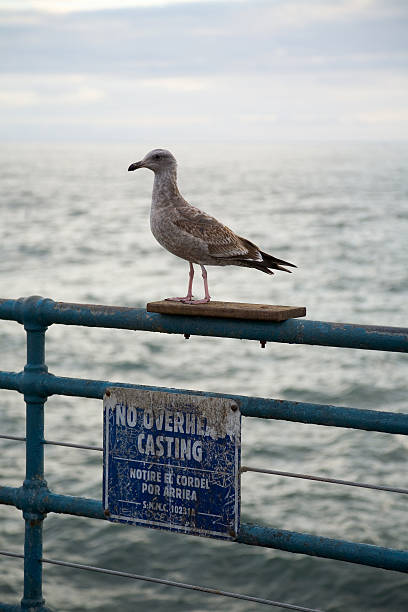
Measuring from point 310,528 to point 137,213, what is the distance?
2761 inches

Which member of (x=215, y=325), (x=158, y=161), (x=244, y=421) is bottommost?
(x=244, y=421)

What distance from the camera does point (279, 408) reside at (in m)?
3.12

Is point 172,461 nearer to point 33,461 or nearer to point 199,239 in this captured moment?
point 33,461

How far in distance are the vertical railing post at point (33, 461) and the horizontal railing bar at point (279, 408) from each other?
0.04 metres

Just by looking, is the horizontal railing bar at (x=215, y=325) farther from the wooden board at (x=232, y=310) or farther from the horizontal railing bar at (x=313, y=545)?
the horizontal railing bar at (x=313, y=545)

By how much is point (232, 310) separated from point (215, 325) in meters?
0.11

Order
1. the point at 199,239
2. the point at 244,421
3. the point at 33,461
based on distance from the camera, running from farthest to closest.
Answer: the point at 244,421 < the point at 199,239 < the point at 33,461

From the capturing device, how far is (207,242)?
3711 millimetres

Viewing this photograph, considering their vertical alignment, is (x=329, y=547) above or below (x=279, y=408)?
below

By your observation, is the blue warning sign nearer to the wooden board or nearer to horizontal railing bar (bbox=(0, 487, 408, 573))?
horizontal railing bar (bbox=(0, 487, 408, 573))

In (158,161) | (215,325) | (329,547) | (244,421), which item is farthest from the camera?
(244,421)

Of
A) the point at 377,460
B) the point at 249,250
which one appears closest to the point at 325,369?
the point at 377,460

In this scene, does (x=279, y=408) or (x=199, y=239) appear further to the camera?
(x=199, y=239)

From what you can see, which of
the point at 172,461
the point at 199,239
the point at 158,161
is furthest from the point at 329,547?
the point at 158,161
